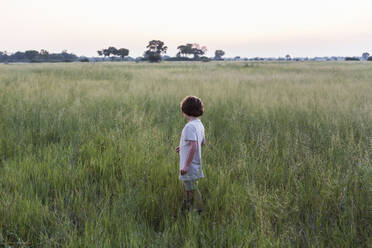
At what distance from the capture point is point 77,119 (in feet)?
15.9

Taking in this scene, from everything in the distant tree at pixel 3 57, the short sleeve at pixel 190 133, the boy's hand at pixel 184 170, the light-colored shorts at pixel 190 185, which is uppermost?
the distant tree at pixel 3 57

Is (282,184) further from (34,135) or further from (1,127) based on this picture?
(1,127)

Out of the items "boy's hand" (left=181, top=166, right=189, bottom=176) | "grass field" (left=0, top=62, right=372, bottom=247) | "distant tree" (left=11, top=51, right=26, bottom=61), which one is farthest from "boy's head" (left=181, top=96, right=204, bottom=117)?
"distant tree" (left=11, top=51, right=26, bottom=61)

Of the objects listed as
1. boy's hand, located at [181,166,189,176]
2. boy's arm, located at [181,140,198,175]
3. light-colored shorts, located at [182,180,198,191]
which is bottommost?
light-colored shorts, located at [182,180,198,191]

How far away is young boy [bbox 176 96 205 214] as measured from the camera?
2.14 metres

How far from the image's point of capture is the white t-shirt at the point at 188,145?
2145mm

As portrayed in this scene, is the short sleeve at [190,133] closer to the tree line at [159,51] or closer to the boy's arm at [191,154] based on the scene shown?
the boy's arm at [191,154]

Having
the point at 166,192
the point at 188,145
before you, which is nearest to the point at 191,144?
the point at 188,145

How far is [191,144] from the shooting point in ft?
6.99

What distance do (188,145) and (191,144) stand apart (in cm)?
7

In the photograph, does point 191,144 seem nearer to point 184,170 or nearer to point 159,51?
point 184,170

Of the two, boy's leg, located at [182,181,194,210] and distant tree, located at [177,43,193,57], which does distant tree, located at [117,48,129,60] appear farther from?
boy's leg, located at [182,181,194,210]

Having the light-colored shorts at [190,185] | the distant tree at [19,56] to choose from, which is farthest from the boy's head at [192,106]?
the distant tree at [19,56]

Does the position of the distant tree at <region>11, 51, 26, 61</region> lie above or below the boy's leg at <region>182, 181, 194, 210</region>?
above
